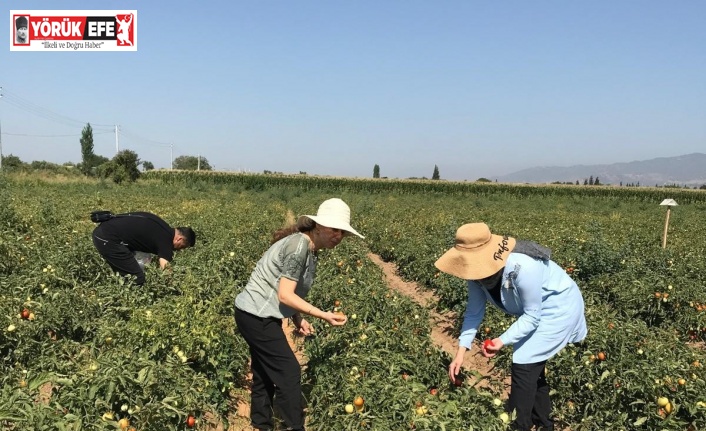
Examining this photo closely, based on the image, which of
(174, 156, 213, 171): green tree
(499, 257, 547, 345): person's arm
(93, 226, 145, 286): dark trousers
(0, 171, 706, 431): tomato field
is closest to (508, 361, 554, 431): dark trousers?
(0, 171, 706, 431): tomato field

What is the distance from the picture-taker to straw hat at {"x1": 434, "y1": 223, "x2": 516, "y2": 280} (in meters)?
2.42

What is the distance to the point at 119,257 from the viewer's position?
4.33m

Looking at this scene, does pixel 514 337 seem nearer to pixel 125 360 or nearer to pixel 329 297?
pixel 125 360

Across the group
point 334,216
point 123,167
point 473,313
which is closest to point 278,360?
point 334,216

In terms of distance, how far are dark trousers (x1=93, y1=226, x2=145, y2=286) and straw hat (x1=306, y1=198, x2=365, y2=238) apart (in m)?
2.52

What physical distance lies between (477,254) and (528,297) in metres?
0.38

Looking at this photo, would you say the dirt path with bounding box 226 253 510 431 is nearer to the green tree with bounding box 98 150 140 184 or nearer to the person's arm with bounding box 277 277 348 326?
the person's arm with bounding box 277 277 348 326

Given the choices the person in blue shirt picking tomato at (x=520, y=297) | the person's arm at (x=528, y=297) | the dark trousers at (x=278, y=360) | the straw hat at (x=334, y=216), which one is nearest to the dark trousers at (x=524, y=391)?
the person in blue shirt picking tomato at (x=520, y=297)

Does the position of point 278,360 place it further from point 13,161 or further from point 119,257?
point 13,161

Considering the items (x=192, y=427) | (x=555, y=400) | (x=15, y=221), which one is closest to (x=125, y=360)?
(x=192, y=427)

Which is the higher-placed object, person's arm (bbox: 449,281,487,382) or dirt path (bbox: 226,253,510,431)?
person's arm (bbox: 449,281,487,382)

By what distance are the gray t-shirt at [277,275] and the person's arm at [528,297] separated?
1264 mm

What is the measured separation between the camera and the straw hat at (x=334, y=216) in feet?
8.86

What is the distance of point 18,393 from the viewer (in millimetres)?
2064
